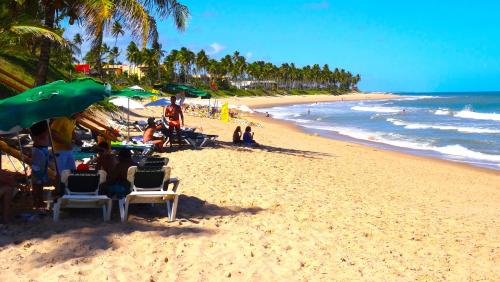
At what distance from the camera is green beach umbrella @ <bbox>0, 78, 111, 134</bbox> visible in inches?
199

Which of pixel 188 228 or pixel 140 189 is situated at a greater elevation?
pixel 140 189

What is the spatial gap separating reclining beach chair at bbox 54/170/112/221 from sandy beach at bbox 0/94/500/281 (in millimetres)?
195

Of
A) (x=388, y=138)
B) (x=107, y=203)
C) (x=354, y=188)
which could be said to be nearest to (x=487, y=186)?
(x=354, y=188)

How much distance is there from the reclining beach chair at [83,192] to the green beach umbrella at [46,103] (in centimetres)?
86

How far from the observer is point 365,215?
7.49m

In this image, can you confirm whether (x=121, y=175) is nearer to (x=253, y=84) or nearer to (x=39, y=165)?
(x=39, y=165)

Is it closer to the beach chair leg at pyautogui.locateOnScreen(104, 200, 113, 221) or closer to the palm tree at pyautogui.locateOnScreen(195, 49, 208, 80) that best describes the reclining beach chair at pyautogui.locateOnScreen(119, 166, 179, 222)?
the beach chair leg at pyautogui.locateOnScreen(104, 200, 113, 221)

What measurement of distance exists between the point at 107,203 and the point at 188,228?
1.03 meters

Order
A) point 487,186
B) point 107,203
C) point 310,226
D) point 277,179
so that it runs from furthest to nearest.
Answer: point 487,186
point 277,179
point 310,226
point 107,203

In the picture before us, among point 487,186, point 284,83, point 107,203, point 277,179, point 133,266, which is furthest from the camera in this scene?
point 284,83

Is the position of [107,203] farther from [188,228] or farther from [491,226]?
[491,226]

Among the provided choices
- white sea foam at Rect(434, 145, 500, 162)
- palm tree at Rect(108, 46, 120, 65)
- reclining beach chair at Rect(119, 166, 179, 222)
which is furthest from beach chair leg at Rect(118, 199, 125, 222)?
palm tree at Rect(108, 46, 120, 65)

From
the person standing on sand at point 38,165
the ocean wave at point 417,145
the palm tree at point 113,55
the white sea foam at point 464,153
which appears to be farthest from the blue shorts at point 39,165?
the palm tree at point 113,55

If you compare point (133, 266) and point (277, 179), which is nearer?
point (133, 266)
